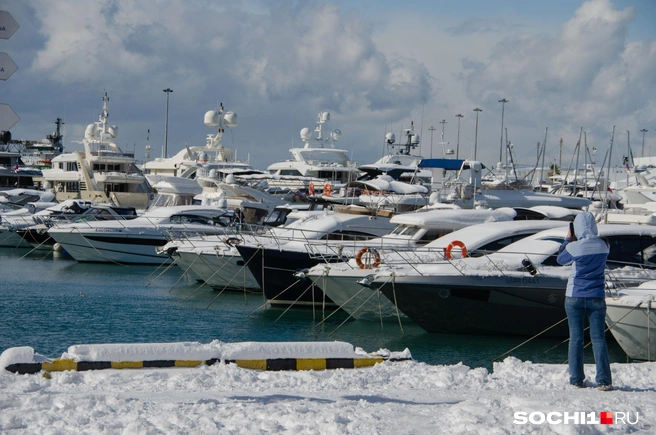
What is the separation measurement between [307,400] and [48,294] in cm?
1906

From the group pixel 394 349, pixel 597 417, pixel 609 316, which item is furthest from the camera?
pixel 394 349

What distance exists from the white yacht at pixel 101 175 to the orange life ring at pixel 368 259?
1624 inches

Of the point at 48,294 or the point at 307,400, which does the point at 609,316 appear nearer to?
the point at 307,400

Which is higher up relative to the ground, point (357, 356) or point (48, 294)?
point (357, 356)

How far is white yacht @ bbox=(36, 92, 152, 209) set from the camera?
58.4m

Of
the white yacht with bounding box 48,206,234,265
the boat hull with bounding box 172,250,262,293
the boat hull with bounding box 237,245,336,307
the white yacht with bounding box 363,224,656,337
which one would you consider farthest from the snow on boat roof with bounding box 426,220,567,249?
the white yacht with bounding box 48,206,234,265

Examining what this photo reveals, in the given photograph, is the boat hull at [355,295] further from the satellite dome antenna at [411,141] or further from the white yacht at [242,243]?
the satellite dome antenna at [411,141]

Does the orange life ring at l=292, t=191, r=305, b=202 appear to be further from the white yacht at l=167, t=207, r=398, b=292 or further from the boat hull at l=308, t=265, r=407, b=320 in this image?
the boat hull at l=308, t=265, r=407, b=320

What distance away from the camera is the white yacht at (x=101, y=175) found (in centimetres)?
5838

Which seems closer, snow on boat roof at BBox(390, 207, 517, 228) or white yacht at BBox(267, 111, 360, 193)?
snow on boat roof at BBox(390, 207, 517, 228)

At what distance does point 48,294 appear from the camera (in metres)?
24.8

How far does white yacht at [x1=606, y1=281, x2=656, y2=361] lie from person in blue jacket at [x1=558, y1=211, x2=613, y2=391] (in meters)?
5.27

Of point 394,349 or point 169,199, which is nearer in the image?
point 394,349

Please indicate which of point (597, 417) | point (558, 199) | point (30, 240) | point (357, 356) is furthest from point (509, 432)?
point (30, 240)
